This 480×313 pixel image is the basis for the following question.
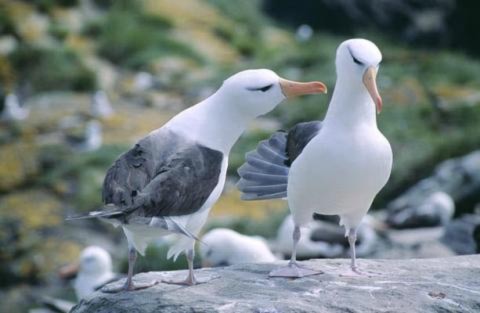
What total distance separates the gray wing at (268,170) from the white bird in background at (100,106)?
419 inches

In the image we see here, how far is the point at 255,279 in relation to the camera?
6.79 metres

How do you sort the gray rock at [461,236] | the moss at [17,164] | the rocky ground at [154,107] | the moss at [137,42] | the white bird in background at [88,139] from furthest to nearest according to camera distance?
the moss at [137,42] < the white bird in background at [88,139] < the moss at [17,164] < the rocky ground at [154,107] < the gray rock at [461,236]

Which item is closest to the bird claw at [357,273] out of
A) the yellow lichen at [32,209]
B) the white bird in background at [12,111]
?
the yellow lichen at [32,209]

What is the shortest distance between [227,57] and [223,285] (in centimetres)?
1560

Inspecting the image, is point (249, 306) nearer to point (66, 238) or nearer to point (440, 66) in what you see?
point (66, 238)

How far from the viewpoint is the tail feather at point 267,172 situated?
299 inches

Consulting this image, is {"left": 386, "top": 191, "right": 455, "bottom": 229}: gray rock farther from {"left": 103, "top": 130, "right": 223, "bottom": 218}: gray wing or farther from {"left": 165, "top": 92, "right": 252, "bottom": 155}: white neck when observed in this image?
{"left": 103, "top": 130, "right": 223, "bottom": 218}: gray wing

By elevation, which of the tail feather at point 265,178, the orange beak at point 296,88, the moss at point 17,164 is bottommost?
the tail feather at point 265,178

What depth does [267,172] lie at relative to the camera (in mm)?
7703

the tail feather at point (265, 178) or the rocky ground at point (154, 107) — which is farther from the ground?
the rocky ground at point (154, 107)

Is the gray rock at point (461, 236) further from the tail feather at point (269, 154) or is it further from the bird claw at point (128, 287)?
the bird claw at point (128, 287)

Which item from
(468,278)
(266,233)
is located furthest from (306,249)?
(468,278)

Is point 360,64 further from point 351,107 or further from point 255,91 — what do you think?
point 255,91

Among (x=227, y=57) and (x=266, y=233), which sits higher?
(x=227, y=57)
